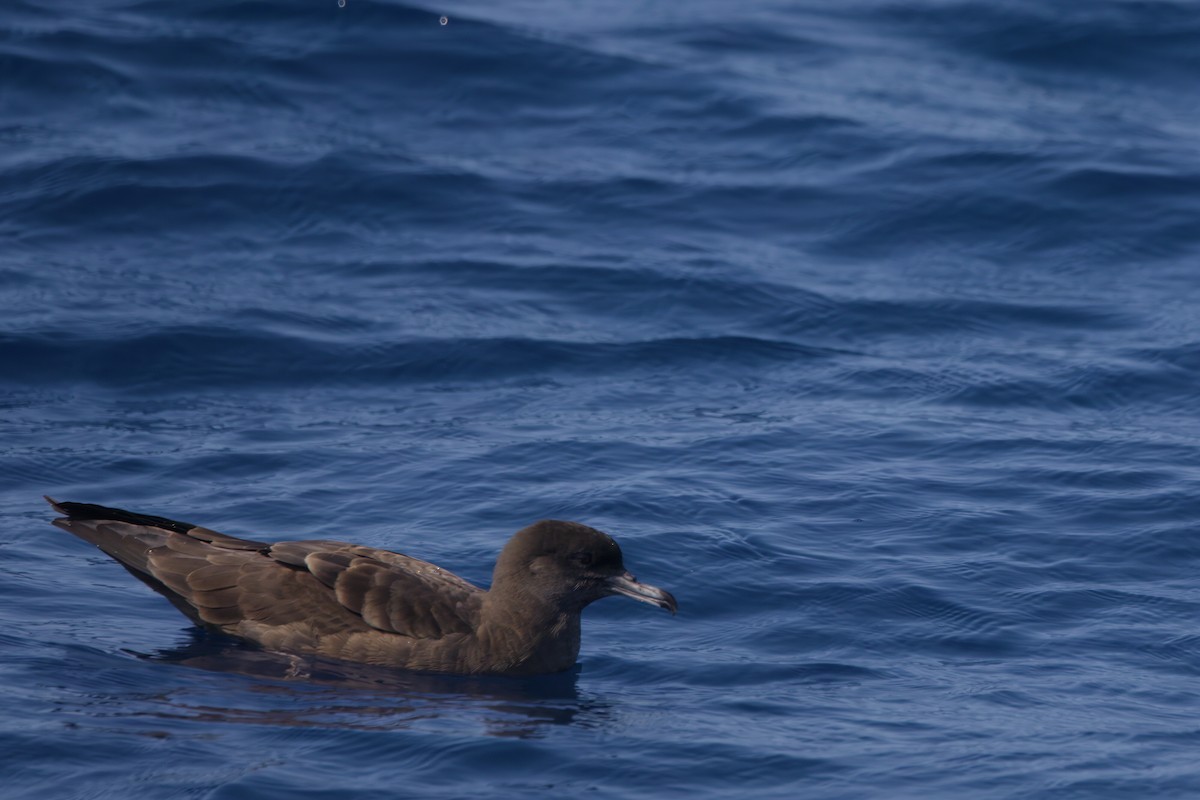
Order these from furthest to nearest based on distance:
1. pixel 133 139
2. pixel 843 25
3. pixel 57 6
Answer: pixel 843 25
pixel 57 6
pixel 133 139

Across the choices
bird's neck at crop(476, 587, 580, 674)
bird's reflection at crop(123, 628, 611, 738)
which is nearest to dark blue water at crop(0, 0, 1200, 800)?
bird's reflection at crop(123, 628, 611, 738)

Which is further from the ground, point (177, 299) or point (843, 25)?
point (843, 25)

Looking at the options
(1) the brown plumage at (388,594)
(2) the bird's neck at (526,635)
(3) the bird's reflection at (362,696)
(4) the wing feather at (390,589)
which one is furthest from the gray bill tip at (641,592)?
(4) the wing feather at (390,589)

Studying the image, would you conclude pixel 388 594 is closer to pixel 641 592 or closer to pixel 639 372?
pixel 641 592

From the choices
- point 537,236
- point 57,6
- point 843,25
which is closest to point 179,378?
point 537,236

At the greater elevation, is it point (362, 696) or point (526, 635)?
point (526, 635)

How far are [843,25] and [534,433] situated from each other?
10108mm

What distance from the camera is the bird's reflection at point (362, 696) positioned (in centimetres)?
709

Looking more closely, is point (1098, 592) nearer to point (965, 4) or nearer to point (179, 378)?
point (179, 378)

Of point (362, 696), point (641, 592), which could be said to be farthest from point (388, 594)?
point (641, 592)

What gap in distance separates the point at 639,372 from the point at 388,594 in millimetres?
4524

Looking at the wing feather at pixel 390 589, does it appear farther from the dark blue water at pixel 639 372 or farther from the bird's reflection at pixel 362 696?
the dark blue water at pixel 639 372

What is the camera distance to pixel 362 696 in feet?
24.4

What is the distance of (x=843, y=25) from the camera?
19.3 metres
